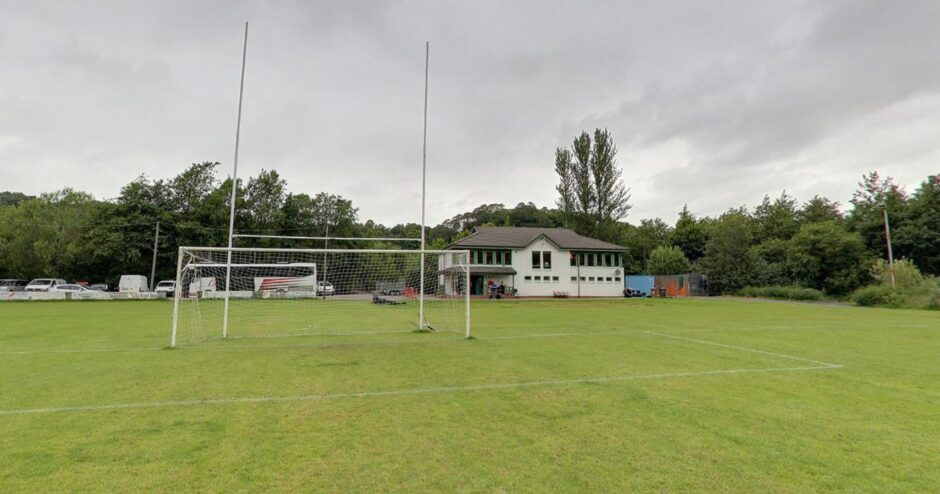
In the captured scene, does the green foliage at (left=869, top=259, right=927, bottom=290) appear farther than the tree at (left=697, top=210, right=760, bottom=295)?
No

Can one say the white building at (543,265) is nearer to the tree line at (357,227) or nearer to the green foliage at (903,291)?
the tree line at (357,227)

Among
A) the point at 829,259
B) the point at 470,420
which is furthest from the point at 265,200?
the point at 829,259

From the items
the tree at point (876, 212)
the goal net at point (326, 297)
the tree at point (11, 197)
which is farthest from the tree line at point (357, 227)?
the tree at point (11, 197)

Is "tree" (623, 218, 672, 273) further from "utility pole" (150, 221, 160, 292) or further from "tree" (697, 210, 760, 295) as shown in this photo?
"utility pole" (150, 221, 160, 292)

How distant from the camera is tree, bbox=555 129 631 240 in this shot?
53.2 m

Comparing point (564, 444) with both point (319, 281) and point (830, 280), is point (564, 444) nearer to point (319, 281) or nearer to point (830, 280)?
point (319, 281)

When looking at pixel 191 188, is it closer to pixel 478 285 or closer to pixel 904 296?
pixel 478 285

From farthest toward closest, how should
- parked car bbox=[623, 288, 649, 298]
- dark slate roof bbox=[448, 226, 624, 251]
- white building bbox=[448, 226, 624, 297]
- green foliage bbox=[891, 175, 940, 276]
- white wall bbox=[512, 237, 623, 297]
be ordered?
parked car bbox=[623, 288, 649, 298], dark slate roof bbox=[448, 226, 624, 251], white wall bbox=[512, 237, 623, 297], white building bbox=[448, 226, 624, 297], green foliage bbox=[891, 175, 940, 276]

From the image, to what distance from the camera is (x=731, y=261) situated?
4562 centimetres

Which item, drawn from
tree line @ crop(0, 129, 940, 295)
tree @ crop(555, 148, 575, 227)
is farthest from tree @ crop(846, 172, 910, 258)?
tree @ crop(555, 148, 575, 227)

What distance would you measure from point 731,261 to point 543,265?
19603 mm

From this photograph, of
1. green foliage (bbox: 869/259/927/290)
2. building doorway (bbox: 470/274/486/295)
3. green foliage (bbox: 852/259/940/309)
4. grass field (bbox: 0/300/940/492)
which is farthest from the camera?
building doorway (bbox: 470/274/486/295)

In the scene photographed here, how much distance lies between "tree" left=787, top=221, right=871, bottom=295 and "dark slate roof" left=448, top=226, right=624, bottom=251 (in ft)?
52.5

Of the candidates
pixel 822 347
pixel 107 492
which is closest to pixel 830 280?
pixel 822 347
